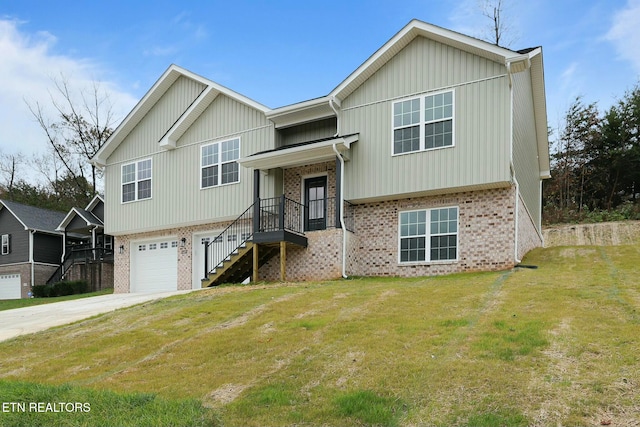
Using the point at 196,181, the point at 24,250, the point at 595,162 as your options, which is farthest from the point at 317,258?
the point at 595,162

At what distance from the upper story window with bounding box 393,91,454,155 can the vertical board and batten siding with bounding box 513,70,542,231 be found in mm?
1995

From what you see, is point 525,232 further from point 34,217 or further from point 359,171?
point 34,217

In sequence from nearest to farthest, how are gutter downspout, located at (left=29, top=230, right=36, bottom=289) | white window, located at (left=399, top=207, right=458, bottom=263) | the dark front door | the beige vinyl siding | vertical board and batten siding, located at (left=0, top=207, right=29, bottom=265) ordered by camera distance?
white window, located at (left=399, top=207, right=458, bottom=263)
the dark front door
the beige vinyl siding
gutter downspout, located at (left=29, top=230, right=36, bottom=289)
vertical board and batten siding, located at (left=0, top=207, right=29, bottom=265)

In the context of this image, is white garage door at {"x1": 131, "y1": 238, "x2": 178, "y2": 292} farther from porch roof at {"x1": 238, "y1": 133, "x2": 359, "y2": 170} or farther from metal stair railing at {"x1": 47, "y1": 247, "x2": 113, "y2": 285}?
metal stair railing at {"x1": 47, "y1": 247, "x2": 113, "y2": 285}

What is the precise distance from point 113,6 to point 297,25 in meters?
5.67

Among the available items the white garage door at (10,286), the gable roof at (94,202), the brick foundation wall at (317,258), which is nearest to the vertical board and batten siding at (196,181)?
the brick foundation wall at (317,258)

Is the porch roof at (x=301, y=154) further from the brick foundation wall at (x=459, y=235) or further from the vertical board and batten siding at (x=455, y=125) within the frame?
the brick foundation wall at (x=459, y=235)

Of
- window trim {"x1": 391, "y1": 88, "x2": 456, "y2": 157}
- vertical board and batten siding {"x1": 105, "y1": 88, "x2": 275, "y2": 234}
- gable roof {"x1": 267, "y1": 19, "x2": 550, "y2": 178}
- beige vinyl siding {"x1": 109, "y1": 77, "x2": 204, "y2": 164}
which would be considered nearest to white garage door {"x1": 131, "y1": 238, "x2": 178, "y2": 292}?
vertical board and batten siding {"x1": 105, "y1": 88, "x2": 275, "y2": 234}

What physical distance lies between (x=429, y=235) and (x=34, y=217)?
26601 millimetres

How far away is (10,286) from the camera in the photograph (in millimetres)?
31328

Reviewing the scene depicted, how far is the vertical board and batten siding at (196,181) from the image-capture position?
18562mm

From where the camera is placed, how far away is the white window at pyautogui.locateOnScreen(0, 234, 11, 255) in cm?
3183

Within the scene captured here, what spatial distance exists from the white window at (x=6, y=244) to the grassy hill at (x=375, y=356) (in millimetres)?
24060

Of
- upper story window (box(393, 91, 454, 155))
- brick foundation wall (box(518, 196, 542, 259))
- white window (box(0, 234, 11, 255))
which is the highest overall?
upper story window (box(393, 91, 454, 155))
